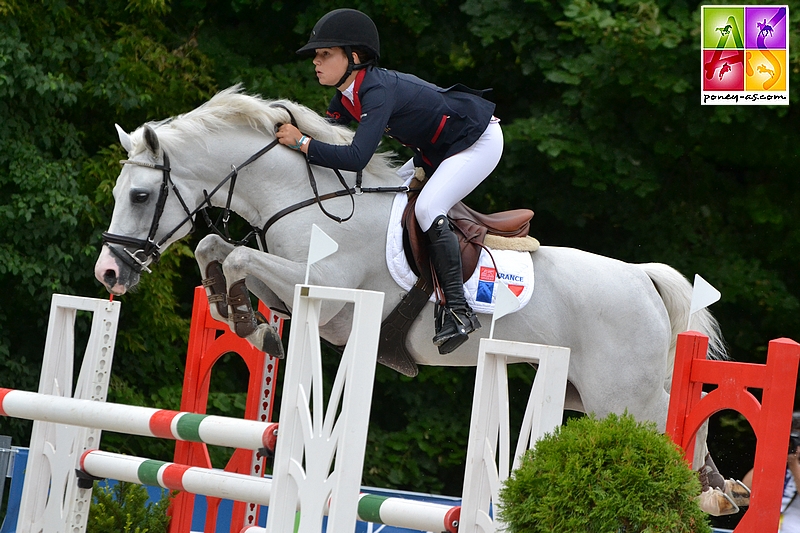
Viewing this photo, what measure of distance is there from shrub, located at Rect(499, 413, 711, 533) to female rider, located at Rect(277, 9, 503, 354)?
1160mm

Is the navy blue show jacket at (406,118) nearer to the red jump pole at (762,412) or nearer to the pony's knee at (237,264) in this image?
the pony's knee at (237,264)

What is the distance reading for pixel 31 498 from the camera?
3.71 metres

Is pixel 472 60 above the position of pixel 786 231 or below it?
above

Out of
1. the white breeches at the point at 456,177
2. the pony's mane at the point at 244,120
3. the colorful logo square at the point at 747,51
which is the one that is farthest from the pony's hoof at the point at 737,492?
the colorful logo square at the point at 747,51

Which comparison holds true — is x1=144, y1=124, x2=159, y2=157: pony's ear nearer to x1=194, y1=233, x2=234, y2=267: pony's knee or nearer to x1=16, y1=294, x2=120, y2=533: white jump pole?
x1=194, y1=233, x2=234, y2=267: pony's knee

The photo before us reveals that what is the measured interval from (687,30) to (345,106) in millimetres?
3547

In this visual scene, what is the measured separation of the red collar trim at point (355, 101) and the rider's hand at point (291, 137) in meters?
0.23

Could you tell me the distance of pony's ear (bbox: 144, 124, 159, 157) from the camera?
3.41 meters

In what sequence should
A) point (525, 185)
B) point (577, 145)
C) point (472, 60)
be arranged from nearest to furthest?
point (577, 145), point (525, 185), point (472, 60)

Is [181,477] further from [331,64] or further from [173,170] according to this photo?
[331,64]

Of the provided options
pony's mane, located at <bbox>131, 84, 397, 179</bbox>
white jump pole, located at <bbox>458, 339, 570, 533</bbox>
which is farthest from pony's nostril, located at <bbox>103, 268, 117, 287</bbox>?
white jump pole, located at <bbox>458, 339, 570, 533</bbox>

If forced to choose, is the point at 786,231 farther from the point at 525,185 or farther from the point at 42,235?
the point at 42,235

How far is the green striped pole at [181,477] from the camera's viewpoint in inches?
121

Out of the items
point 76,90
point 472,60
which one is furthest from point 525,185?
point 76,90
